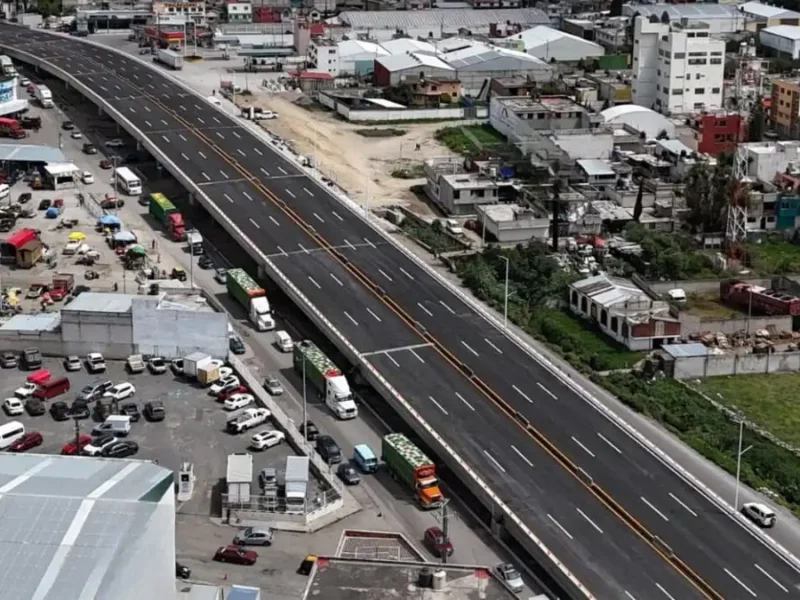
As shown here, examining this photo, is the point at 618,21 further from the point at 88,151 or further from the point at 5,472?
the point at 5,472

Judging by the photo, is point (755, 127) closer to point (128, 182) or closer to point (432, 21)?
point (128, 182)

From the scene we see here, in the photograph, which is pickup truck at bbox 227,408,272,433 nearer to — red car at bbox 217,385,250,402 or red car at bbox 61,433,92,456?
red car at bbox 217,385,250,402

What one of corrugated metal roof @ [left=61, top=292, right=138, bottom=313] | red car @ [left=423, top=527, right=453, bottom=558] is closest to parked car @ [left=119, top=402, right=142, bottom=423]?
corrugated metal roof @ [left=61, top=292, right=138, bottom=313]

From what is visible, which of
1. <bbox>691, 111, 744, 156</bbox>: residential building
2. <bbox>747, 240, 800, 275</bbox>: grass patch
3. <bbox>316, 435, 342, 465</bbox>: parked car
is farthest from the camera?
<bbox>691, 111, 744, 156</bbox>: residential building

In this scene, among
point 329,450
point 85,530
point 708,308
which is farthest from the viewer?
point 708,308

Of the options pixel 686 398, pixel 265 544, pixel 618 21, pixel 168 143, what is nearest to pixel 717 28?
pixel 618 21

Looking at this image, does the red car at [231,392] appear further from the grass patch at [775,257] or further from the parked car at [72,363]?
the grass patch at [775,257]

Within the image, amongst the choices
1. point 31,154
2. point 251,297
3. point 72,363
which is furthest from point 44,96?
point 72,363
